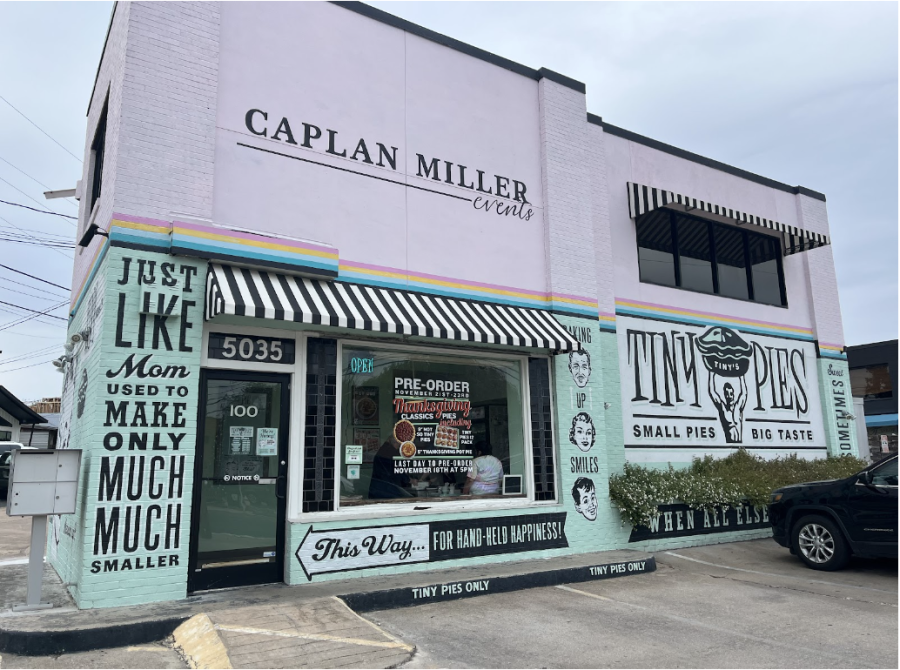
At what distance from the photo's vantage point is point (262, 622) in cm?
587

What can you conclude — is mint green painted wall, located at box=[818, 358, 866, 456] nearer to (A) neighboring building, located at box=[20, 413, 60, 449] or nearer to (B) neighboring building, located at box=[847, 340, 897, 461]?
(B) neighboring building, located at box=[847, 340, 897, 461]

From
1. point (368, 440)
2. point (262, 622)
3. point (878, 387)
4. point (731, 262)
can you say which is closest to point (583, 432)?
point (368, 440)

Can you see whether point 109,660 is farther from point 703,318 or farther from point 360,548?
point 703,318

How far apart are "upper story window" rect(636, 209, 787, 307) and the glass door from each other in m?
7.67

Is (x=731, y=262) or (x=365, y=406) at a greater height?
(x=731, y=262)

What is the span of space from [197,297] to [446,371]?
353 centimetres

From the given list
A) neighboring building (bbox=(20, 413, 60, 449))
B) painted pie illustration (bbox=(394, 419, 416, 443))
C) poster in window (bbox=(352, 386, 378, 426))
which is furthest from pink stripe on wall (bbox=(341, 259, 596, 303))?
neighboring building (bbox=(20, 413, 60, 449))

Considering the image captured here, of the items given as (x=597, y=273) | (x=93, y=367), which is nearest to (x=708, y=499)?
(x=597, y=273)

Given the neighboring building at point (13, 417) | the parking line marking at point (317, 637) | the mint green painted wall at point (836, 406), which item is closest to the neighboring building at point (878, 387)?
the mint green painted wall at point (836, 406)

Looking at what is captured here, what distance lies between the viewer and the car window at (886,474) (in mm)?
8414

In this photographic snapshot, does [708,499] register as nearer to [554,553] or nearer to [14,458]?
[554,553]

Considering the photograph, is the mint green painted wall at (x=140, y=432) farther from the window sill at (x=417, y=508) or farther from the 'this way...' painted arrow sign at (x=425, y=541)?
the 'this way...' painted arrow sign at (x=425, y=541)

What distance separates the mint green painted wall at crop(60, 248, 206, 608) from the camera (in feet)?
21.7

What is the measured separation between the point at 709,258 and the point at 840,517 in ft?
21.0
